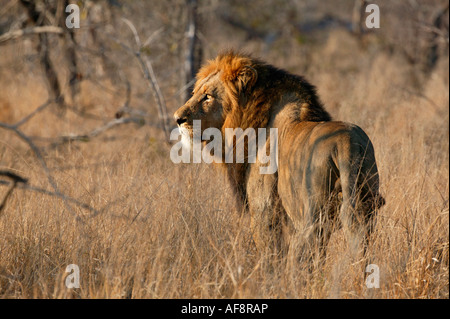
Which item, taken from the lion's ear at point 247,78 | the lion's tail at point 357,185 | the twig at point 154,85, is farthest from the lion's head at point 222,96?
the twig at point 154,85

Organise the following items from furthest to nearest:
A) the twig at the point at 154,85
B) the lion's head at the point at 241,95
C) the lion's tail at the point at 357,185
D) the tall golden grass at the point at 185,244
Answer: the twig at the point at 154,85 < the lion's head at the point at 241,95 < the tall golden grass at the point at 185,244 < the lion's tail at the point at 357,185

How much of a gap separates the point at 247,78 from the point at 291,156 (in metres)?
0.86

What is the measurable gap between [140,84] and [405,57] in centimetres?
652

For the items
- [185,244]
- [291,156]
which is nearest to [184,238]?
[185,244]

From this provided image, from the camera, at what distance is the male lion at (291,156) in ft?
9.75

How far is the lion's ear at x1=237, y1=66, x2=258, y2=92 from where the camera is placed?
390 centimetres

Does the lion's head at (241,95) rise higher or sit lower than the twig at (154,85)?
lower

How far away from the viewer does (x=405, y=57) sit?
12.8 metres

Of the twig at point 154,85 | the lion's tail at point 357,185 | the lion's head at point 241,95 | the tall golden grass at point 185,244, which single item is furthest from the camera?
the twig at point 154,85

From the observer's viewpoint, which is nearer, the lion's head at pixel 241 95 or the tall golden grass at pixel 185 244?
the tall golden grass at pixel 185 244

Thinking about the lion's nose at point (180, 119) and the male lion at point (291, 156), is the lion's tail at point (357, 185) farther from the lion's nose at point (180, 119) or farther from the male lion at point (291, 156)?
the lion's nose at point (180, 119)

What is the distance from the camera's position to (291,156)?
10.8 ft

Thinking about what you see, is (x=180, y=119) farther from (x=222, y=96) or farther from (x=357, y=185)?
(x=357, y=185)

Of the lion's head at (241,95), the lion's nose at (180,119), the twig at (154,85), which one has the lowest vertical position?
the lion's nose at (180,119)
